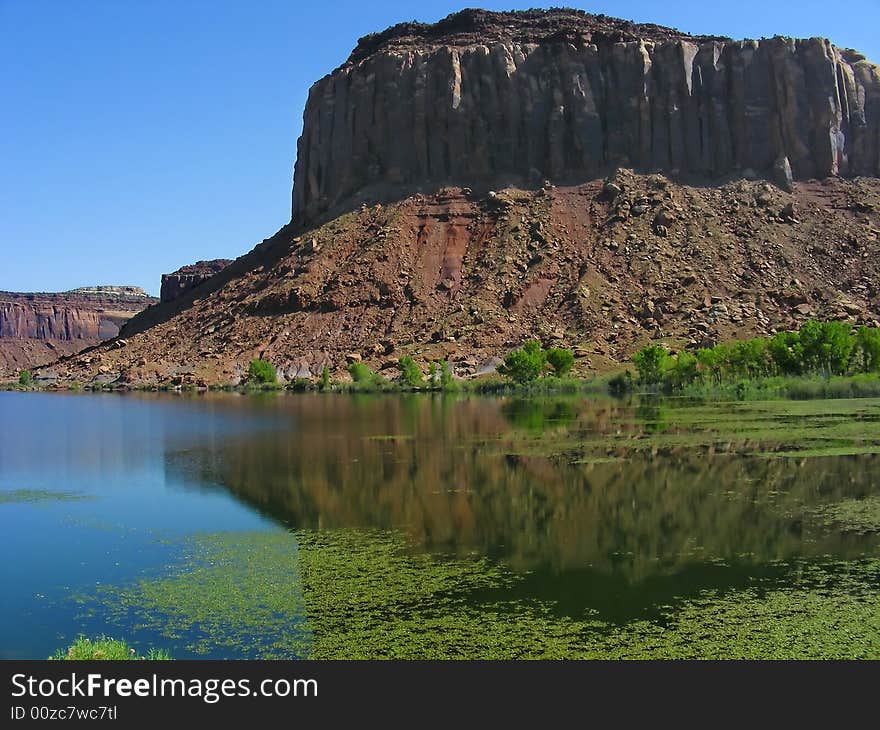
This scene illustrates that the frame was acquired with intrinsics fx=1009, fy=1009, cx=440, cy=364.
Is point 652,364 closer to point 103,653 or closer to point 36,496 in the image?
point 36,496

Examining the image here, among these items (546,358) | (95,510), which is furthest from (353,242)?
(95,510)

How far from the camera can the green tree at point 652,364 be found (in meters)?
78.6

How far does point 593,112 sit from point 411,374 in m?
44.9

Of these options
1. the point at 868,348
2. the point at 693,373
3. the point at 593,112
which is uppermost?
the point at 593,112

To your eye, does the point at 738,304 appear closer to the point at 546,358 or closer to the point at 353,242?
the point at 546,358

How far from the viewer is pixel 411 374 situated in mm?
90812

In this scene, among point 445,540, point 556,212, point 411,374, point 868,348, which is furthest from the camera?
point 556,212

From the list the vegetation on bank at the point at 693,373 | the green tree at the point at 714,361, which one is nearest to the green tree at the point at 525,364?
the vegetation on bank at the point at 693,373

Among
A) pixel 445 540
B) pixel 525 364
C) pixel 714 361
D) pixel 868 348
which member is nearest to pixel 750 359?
pixel 714 361

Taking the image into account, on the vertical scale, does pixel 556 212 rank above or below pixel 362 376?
above

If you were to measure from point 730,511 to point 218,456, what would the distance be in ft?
69.1

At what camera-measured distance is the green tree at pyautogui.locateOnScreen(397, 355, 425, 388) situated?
9094 cm

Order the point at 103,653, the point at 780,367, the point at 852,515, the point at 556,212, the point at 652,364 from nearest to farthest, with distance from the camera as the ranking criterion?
the point at 103,653 < the point at 852,515 < the point at 780,367 < the point at 652,364 < the point at 556,212

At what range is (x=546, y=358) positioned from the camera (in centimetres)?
8931
